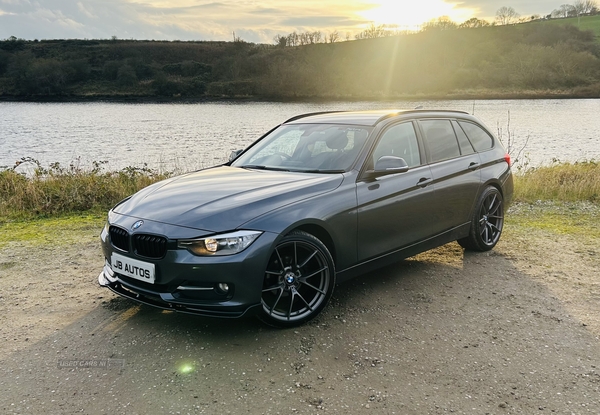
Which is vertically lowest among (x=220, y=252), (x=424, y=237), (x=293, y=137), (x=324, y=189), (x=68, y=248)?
(x=68, y=248)

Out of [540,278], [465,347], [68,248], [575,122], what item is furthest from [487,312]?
[575,122]

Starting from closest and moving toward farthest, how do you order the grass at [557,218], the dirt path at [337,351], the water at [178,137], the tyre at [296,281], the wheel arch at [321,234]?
1. the dirt path at [337,351]
2. the tyre at [296,281]
3. the wheel arch at [321,234]
4. the grass at [557,218]
5. the water at [178,137]

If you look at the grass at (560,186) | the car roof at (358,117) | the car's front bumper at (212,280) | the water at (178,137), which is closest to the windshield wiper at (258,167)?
the car roof at (358,117)

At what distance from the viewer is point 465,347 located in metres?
3.72

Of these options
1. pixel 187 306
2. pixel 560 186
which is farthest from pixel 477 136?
pixel 560 186

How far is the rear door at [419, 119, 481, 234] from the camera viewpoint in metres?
5.25

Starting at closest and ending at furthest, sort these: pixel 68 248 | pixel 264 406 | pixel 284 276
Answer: pixel 264 406, pixel 284 276, pixel 68 248

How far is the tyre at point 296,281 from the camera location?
383 centimetres

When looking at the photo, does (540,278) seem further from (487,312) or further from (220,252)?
(220,252)

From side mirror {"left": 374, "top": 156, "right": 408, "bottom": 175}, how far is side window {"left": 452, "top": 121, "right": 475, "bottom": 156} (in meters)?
1.63

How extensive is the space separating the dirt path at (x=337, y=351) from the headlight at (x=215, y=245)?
0.74m

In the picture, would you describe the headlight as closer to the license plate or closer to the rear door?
the license plate

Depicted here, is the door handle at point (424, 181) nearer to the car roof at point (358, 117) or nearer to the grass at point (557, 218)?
the car roof at point (358, 117)

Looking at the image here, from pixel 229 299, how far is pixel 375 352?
1.12 m
